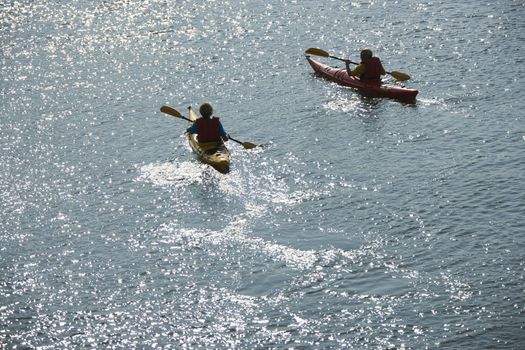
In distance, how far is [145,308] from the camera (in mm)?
20312

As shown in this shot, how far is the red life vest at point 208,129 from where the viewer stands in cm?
2814

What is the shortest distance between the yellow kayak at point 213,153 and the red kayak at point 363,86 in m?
7.03

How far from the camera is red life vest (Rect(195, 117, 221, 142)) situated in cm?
2814

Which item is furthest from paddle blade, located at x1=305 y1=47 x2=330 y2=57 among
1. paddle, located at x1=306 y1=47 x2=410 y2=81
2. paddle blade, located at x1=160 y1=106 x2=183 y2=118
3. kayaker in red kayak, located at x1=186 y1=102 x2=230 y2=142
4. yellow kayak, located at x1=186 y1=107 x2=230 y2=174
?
kayaker in red kayak, located at x1=186 y1=102 x2=230 y2=142

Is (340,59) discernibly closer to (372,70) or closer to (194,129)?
(372,70)

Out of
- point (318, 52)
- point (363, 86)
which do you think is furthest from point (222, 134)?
point (318, 52)

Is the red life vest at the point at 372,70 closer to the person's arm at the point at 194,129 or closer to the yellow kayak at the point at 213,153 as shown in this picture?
the yellow kayak at the point at 213,153

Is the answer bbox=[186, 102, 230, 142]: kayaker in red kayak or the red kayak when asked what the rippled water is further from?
bbox=[186, 102, 230, 142]: kayaker in red kayak

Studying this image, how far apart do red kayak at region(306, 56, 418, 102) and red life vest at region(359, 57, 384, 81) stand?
286 mm

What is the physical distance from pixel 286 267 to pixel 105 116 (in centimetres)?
1403

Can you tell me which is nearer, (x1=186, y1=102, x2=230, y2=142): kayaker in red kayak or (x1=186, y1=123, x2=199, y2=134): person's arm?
(x1=186, y1=102, x2=230, y2=142): kayaker in red kayak

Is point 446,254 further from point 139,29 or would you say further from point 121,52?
point 139,29

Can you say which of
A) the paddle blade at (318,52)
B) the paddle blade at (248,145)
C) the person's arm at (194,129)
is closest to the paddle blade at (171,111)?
the person's arm at (194,129)

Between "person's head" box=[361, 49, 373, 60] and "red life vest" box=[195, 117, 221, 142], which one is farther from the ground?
"person's head" box=[361, 49, 373, 60]
